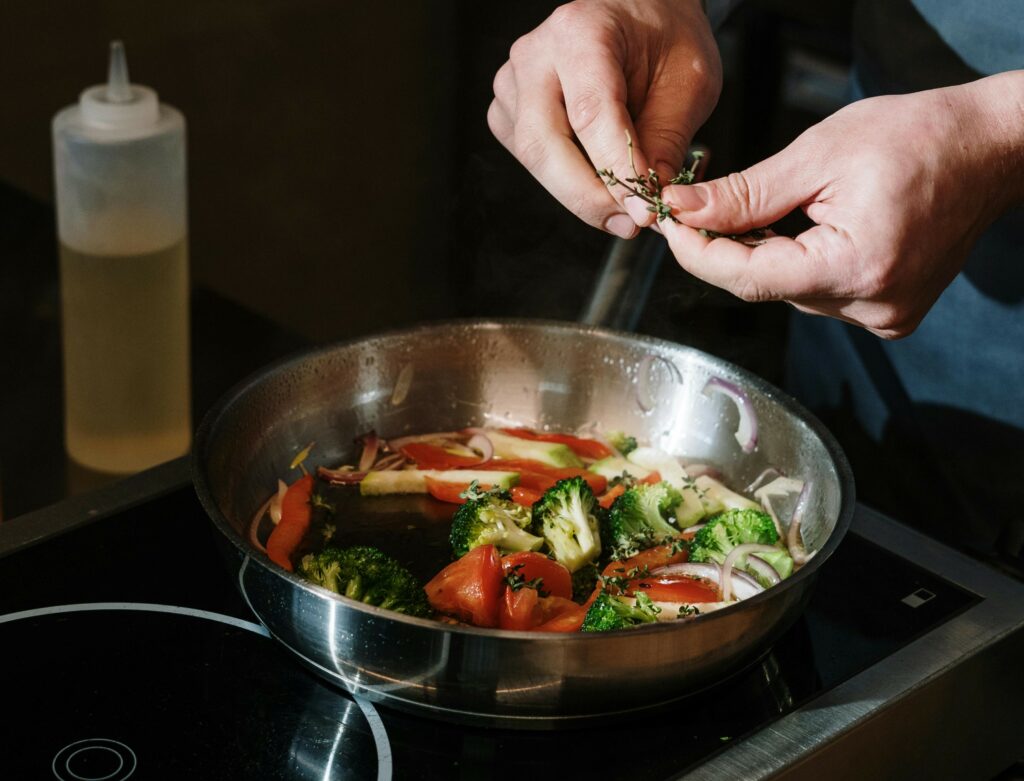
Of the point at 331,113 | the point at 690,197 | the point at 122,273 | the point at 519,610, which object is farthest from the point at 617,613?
the point at 331,113

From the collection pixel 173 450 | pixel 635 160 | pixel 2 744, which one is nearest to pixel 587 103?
pixel 635 160

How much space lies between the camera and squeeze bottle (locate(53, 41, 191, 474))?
148cm

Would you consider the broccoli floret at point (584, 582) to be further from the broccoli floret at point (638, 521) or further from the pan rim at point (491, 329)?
the pan rim at point (491, 329)

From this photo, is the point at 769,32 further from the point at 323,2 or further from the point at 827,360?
the point at 827,360

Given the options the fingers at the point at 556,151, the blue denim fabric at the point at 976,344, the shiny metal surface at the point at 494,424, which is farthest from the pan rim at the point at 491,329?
the blue denim fabric at the point at 976,344

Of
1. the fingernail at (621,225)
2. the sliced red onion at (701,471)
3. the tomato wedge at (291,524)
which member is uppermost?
the fingernail at (621,225)

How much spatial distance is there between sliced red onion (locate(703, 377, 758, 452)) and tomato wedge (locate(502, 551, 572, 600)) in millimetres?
285

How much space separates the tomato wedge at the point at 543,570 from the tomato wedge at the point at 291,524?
0.19 m

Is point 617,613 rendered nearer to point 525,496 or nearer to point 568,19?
point 525,496

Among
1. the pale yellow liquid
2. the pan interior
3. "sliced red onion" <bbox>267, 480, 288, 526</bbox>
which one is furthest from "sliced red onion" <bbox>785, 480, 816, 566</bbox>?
the pale yellow liquid

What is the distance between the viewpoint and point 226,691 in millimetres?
883

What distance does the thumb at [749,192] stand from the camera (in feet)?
3.10

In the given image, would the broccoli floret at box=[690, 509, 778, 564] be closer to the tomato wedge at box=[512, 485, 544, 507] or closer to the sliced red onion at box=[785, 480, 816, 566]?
the sliced red onion at box=[785, 480, 816, 566]

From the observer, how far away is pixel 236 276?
2332 mm
